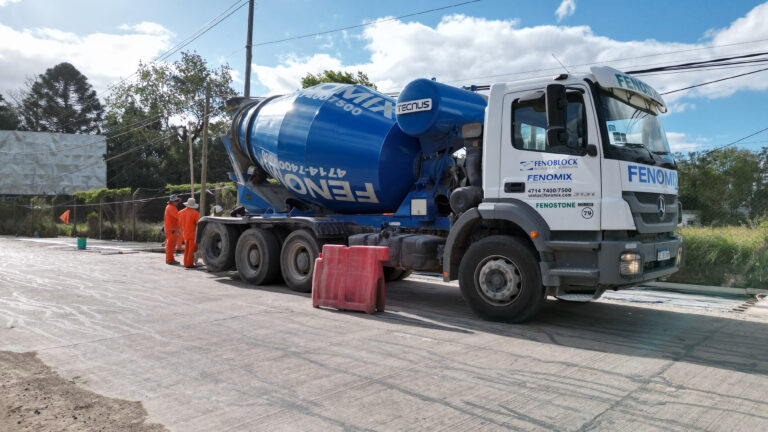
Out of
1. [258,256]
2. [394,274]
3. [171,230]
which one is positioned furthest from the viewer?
[171,230]

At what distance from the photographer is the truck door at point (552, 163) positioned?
573 cm

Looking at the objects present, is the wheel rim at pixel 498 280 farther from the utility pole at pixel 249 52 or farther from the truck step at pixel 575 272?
the utility pole at pixel 249 52

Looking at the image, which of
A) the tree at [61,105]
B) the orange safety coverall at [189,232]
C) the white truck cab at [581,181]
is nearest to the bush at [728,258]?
the white truck cab at [581,181]

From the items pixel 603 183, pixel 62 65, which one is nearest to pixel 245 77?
pixel 603 183

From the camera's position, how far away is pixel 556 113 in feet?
18.6

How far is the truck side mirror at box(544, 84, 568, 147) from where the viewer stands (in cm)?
566

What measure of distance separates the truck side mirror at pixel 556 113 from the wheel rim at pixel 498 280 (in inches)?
58.8

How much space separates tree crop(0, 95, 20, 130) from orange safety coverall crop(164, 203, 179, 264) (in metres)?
54.2

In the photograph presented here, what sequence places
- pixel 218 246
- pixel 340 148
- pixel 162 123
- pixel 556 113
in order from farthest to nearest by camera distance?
1. pixel 162 123
2. pixel 218 246
3. pixel 340 148
4. pixel 556 113

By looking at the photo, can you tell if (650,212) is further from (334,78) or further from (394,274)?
(334,78)

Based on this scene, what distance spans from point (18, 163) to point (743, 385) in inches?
2155

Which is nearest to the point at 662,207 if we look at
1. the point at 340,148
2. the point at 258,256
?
the point at 340,148

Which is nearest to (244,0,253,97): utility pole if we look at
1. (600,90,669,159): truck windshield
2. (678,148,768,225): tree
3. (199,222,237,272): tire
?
(199,222,237,272): tire

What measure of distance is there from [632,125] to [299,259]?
5529 mm
